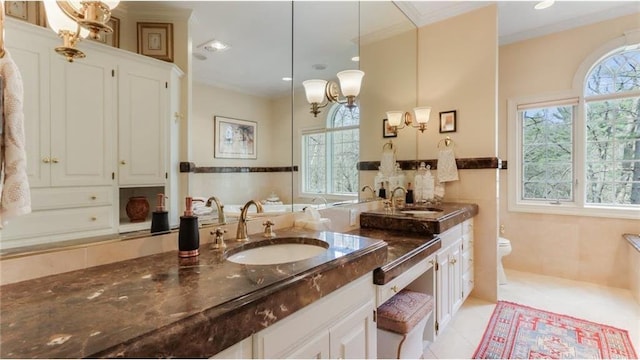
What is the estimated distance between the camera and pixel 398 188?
2.66 metres

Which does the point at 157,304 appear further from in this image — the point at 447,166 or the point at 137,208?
the point at 447,166

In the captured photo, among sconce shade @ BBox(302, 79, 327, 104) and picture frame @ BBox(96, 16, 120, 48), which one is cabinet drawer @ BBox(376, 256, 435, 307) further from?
picture frame @ BBox(96, 16, 120, 48)

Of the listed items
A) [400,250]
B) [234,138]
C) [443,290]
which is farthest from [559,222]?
[234,138]

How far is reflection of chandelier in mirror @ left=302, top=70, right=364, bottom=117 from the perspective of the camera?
1.92 meters

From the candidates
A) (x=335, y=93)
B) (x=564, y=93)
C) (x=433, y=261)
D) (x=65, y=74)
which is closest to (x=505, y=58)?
(x=564, y=93)

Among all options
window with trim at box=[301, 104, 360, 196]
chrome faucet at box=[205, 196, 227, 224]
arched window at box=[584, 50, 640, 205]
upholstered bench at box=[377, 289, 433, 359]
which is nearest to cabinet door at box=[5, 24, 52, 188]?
chrome faucet at box=[205, 196, 227, 224]

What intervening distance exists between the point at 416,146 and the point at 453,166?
430 mm

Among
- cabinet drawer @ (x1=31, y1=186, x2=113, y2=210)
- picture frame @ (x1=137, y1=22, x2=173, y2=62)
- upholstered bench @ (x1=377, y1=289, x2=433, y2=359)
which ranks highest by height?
picture frame @ (x1=137, y1=22, x2=173, y2=62)

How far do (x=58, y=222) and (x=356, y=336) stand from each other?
3.61 feet

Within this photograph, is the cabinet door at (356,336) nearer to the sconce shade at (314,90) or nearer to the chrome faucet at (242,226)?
the chrome faucet at (242,226)

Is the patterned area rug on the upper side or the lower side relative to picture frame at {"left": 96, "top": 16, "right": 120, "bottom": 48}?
lower

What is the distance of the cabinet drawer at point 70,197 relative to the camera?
0.88 metres

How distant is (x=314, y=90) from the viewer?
192 centimetres

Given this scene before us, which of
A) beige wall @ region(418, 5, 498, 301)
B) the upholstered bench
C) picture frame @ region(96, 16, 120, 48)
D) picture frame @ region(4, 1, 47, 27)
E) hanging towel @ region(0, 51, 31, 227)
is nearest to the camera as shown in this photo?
hanging towel @ region(0, 51, 31, 227)
